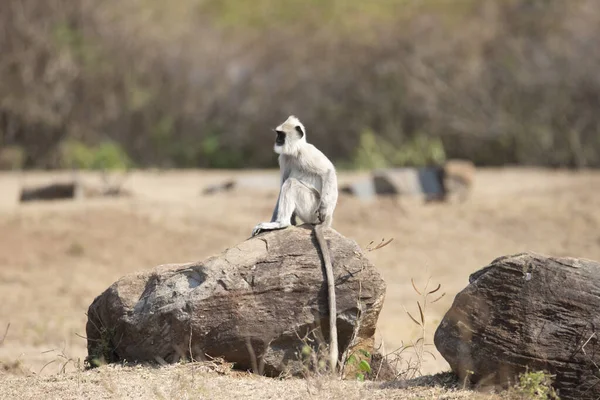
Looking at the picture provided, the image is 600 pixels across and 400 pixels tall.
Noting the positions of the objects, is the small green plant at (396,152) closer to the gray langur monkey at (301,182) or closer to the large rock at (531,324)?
the gray langur monkey at (301,182)

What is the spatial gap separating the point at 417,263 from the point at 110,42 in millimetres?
13537

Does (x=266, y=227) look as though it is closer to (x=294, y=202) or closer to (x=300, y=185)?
(x=294, y=202)

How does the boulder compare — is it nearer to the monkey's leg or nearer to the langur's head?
the langur's head

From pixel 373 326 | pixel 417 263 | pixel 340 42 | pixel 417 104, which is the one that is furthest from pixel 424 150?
pixel 373 326

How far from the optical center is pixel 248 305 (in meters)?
6.54

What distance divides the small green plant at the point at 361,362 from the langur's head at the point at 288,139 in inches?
76.2

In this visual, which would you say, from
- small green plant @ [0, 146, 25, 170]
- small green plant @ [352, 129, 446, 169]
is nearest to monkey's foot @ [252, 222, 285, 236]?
small green plant @ [352, 129, 446, 169]

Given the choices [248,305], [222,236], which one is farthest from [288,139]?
[222,236]

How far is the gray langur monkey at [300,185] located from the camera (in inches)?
296

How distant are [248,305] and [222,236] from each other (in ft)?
29.3

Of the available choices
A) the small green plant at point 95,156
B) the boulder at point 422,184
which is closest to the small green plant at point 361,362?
the boulder at point 422,184

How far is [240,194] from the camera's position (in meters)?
17.4

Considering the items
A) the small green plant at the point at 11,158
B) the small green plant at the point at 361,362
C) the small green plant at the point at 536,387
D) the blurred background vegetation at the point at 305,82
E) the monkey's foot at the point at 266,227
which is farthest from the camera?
the small green plant at the point at 11,158

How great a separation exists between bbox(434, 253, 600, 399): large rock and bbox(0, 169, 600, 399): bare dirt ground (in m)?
4.15
